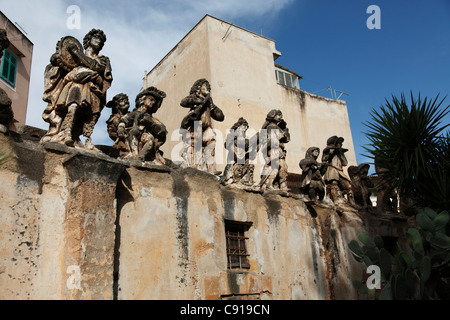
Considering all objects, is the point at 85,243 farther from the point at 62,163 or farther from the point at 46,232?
the point at 62,163

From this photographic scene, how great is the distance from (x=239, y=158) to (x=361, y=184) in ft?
13.6

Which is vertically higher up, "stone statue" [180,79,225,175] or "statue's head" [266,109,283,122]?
"statue's head" [266,109,283,122]

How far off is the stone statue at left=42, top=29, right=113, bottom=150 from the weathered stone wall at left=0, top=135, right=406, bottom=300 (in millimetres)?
→ 525

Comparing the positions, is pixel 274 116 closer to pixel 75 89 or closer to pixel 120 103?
pixel 120 103

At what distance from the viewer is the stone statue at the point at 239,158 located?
8.49 m

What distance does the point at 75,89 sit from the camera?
654 centimetres

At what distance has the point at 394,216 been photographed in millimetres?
11109

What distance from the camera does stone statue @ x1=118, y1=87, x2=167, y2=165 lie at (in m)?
7.27

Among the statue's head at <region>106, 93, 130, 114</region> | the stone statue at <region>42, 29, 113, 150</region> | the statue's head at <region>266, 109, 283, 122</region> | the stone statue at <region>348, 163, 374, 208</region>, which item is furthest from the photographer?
the stone statue at <region>348, 163, 374, 208</region>

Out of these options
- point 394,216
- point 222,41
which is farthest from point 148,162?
point 222,41

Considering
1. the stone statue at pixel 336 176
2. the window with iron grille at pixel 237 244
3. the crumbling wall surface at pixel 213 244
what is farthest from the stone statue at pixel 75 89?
the stone statue at pixel 336 176

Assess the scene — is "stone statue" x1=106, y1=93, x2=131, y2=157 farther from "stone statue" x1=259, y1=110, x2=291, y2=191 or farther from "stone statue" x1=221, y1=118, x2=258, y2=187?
"stone statue" x1=259, y1=110, x2=291, y2=191

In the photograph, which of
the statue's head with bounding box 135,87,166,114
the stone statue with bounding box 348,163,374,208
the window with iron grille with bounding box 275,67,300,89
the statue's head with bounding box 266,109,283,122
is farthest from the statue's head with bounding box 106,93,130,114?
the window with iron grille with bounding box 275,67,300,89

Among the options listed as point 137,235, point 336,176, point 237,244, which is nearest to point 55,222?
point 137,235
